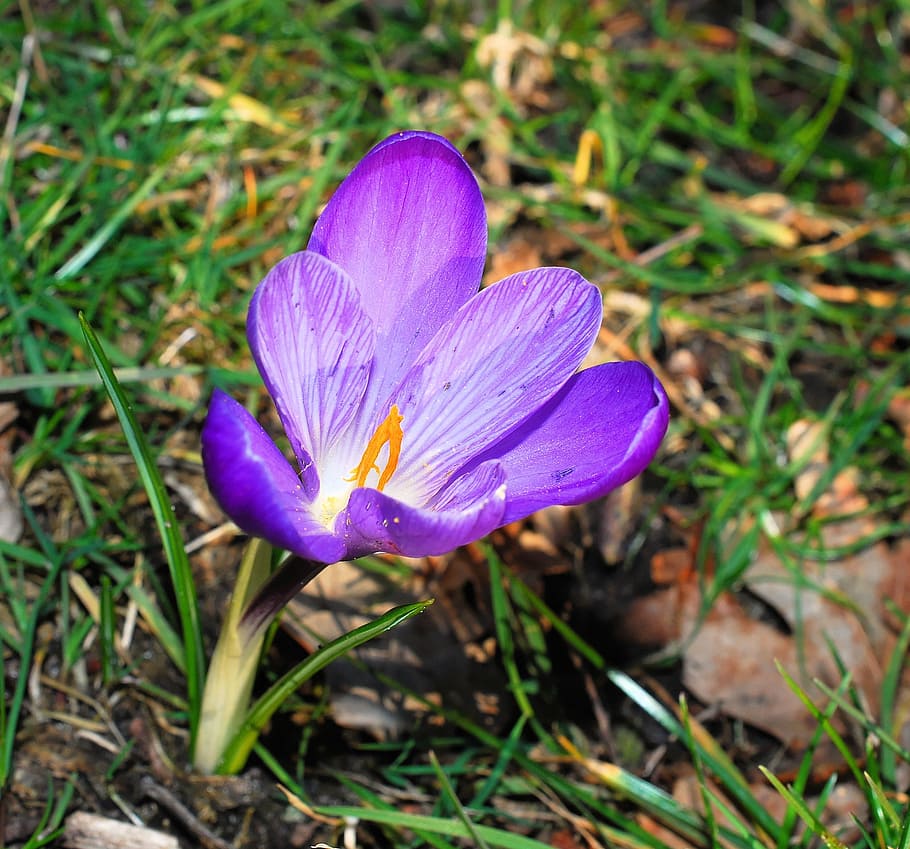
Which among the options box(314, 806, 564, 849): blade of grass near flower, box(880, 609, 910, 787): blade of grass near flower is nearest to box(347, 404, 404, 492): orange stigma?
box(314, 806, 564, 849): blade of grass near flower

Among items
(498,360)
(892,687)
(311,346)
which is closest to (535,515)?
(892,687)

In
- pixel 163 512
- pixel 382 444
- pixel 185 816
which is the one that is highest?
pixel 382 444

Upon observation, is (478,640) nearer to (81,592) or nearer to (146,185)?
(81,592)

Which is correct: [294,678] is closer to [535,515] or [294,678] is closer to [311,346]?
[311,346]

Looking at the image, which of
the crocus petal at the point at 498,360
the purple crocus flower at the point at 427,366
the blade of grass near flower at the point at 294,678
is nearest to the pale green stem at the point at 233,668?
the blade of grass near flower at the point at 294,678

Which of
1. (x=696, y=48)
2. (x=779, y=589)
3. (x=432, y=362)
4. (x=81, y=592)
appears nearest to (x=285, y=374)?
(x=432, y=362)
